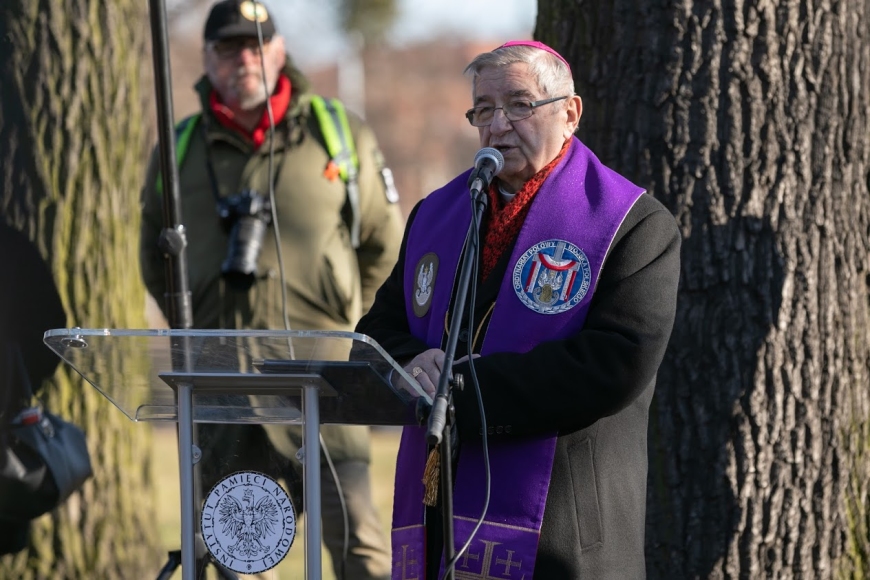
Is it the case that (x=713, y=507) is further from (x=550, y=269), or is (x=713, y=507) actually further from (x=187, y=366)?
(x=187, y=366)

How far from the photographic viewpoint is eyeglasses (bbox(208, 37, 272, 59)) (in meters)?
5.86

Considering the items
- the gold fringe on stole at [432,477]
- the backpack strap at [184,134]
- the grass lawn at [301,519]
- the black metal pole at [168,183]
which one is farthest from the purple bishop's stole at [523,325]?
the backpack strap at [184,134]

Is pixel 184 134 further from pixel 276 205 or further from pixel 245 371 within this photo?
pixel 245 371

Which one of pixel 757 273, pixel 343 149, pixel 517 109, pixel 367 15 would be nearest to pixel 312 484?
pixel 517 109

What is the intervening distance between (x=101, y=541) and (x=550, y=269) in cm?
312

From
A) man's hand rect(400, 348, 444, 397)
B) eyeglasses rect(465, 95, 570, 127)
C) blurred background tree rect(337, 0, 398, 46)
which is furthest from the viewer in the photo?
blurred background tree rect(337, 0, 398, 46)

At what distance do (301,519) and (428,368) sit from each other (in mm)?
501

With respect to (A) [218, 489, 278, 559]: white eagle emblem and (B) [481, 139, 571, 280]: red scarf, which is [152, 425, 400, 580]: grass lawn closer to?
(A) [218, 489, 278, 559]: white eagle emblem

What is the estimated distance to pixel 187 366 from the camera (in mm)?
3016

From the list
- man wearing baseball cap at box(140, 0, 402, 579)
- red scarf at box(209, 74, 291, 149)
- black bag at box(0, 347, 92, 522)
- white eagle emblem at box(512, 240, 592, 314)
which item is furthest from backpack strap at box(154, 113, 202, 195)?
white eagle emblem at box(512, 240, 592, 314)

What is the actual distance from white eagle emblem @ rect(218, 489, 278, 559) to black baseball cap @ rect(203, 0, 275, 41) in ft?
10.2

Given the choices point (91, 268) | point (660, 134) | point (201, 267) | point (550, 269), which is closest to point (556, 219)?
point (550, 269)

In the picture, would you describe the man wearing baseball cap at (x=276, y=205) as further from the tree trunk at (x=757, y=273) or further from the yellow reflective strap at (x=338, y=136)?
the tree trunk at (x=757, y=273)

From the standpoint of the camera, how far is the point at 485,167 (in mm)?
3205
